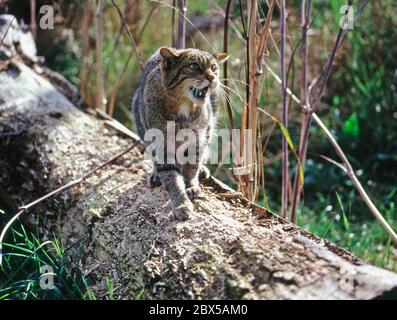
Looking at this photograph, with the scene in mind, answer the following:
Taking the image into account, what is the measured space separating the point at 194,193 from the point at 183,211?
22 cm

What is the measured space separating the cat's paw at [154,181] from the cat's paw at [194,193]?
0.20 m

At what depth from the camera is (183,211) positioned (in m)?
2.45

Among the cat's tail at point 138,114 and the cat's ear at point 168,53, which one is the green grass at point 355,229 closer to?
the cat's tail at point 138,114

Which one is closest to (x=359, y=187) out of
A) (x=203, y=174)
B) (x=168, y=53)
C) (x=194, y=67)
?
(x=203, y=174)

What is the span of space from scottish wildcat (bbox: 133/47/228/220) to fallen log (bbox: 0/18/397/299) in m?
0.10

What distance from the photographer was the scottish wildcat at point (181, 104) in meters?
2.76

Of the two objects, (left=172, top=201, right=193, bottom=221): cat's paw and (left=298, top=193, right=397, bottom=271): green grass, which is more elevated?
(left=172, top=201, right=193, bottom=221): cat's paw

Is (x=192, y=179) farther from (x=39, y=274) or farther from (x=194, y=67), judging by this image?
(x=39, y=274)

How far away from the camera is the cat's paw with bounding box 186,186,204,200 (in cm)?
265

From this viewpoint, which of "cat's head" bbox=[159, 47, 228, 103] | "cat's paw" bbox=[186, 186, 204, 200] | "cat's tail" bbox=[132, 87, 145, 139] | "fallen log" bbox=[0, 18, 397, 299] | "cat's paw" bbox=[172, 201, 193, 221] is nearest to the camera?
"fallen log" bbox=[0, 18, 397, 299]

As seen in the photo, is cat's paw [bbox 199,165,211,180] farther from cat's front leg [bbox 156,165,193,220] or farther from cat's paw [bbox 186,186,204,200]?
cat's paw [bbox 186,186,204,200]

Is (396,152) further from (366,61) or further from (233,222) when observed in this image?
(233,222)

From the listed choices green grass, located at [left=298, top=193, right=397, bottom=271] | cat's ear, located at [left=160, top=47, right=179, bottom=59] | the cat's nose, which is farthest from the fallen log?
green grass, located at [left=298, top=193, right=397, bottom=271]

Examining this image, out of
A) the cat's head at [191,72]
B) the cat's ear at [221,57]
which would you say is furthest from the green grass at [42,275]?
the cat's ear at [221,57]
